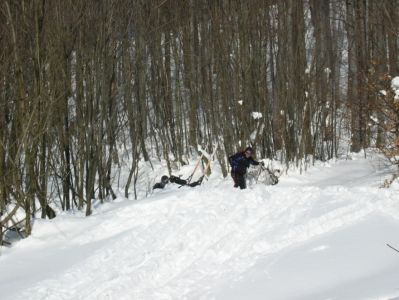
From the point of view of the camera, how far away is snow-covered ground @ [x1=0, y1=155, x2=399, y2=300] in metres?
5.72

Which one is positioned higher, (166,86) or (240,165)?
(166,86)

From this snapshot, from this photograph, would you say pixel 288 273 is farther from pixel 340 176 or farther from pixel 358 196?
pixel 340 176

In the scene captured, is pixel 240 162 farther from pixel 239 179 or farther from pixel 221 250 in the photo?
pixel 221 250

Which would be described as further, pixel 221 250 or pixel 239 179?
pixel 239 179


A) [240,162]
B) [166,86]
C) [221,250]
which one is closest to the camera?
[221,250]

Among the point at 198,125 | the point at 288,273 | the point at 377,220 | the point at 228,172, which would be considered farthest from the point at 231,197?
the point at 198,125

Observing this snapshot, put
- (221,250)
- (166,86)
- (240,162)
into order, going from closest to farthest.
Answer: (221,250) < (240,162) < (166,86)

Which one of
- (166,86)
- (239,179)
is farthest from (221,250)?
(166,86)

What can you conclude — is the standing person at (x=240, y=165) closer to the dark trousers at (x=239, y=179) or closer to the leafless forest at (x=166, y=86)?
the dark trousers at (x=239, y=179)

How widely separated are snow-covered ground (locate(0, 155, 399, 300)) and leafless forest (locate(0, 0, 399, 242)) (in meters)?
1.31

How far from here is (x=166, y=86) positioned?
17.8 m

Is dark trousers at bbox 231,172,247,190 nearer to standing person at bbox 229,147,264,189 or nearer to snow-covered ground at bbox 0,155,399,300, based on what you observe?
standing person at bbox 229,147,264,189

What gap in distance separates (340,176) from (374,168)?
3.38ft

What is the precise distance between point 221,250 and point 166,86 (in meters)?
11.5
